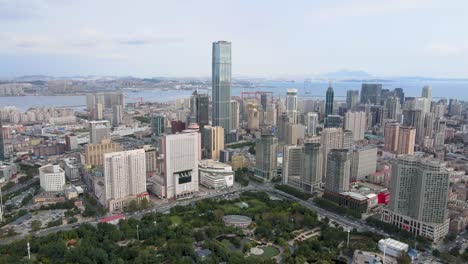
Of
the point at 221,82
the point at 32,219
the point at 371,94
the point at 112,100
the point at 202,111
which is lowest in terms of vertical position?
the point at 32,219

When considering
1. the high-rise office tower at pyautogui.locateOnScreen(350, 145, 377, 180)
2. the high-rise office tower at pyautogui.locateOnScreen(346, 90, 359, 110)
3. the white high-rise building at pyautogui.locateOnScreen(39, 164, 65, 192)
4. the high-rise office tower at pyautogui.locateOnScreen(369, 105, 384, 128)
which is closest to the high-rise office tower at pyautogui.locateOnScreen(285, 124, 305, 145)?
the high-rise office tower at pyautogui.locateOnScreen(350, 145, 377, 180)

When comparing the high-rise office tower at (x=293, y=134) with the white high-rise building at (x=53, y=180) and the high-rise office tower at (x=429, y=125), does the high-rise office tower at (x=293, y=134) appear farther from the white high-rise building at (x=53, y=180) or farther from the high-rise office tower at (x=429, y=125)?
the white high-rise building at (x=53, y=180)

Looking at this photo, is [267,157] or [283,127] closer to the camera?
[267,157]

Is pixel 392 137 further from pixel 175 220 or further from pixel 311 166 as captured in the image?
pixel 175 220

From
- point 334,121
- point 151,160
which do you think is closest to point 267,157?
point 151,160

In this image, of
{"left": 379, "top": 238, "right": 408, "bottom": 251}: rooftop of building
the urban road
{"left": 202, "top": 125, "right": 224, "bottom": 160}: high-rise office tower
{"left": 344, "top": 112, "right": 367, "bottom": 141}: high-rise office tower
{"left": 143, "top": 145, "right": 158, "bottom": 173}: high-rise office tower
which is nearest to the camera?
{"left": 379, "top": 238, "right": 408, "bottom": 251}: rooftop of building

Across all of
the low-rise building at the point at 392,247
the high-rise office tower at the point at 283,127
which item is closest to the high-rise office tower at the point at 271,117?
the high-rise office tower at the point at 283,127

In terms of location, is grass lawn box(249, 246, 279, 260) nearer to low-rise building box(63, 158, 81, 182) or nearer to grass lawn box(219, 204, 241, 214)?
grass lawn box(219, 204, 241, 214)
